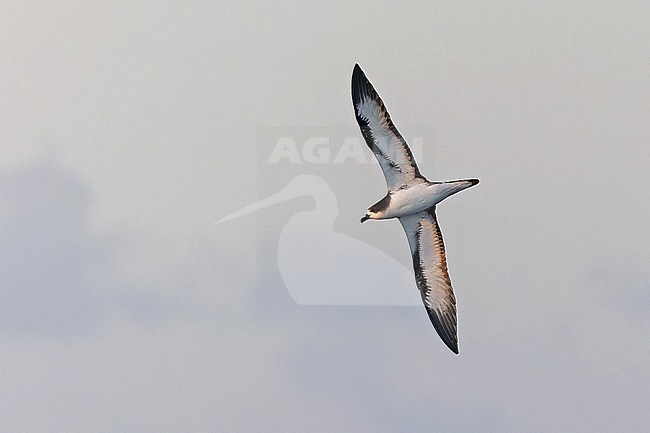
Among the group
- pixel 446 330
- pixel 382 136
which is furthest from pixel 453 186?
pixel 446 330

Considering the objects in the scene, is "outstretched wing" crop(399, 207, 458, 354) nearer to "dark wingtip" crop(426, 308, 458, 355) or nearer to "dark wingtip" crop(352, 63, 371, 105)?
"dark wingtip" crop(426, 308, 458, 355)

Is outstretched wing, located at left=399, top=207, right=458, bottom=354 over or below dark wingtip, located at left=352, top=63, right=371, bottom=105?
below

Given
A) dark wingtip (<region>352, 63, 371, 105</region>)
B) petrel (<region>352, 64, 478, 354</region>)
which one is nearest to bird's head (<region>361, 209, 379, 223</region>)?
petrel (<region>352, 64, 478, 354</region>)

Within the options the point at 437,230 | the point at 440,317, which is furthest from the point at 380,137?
the point at 440,317

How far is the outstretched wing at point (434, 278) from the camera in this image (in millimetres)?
40375

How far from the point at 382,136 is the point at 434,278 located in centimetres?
570

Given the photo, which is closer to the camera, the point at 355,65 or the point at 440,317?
the point at 355,65

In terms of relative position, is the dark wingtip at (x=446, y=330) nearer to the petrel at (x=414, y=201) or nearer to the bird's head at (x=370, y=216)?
the petrel at (x=414, y=201)

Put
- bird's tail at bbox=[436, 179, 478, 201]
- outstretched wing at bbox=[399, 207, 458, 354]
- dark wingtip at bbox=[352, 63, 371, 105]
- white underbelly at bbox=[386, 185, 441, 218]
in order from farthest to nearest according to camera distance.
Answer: outstretched wing at bbox=[399, 207, 458, 354], white underbelly at bbox=[386, 185, 441, 218], dark wingtip at bbox=[352, 63, 371, 105], bird's tail at bbox=[436, 179, 478, 201]

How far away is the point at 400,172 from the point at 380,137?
1.36m

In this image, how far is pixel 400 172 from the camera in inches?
1523

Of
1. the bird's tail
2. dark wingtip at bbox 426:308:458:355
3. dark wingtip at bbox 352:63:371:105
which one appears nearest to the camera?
the bird's tail

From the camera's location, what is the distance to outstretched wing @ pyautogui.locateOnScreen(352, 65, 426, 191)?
37.8 meters

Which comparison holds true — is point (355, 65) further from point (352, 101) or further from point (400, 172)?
point (400, 172)
